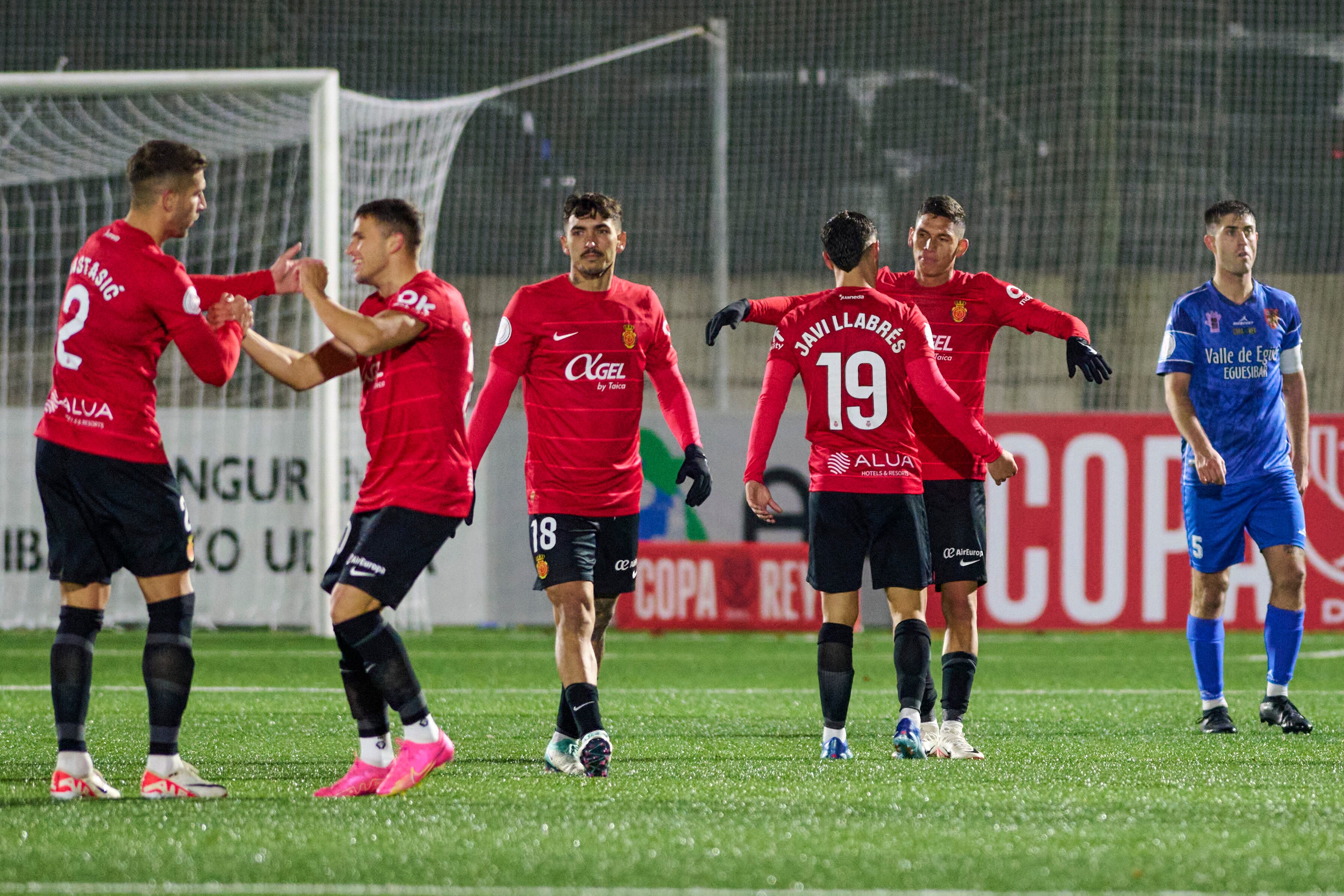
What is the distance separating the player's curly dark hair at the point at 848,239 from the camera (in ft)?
18.5

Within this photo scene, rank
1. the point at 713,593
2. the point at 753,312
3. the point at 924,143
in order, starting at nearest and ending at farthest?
1. the point at 753,312
2. the point at 713,593
3. the point at 924,143

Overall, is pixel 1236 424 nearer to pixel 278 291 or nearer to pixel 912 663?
pixel 912 663

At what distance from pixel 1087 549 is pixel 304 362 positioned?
8602 mm

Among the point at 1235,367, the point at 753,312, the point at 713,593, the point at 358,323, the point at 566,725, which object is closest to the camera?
the point at 358,323

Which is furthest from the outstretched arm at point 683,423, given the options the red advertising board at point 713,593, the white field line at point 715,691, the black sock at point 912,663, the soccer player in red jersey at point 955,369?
the red advertising board at point 713,593

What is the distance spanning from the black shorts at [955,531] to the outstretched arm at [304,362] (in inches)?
90.3

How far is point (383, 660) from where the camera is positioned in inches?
180

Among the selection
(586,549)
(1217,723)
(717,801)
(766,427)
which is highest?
(766,427)

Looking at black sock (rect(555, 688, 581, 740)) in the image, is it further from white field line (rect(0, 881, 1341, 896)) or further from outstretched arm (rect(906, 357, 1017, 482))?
white field line (rect(0, 881, 1341, 896))

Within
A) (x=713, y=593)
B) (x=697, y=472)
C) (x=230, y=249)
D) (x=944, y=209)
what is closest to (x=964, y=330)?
(x=944, y=209)

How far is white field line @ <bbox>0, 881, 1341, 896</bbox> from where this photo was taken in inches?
130

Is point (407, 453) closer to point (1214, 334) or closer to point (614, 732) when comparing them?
point (614, 732)

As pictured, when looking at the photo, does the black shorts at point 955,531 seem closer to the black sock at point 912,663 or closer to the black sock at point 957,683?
the black sock at point 957,683

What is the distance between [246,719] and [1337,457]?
334 inches
